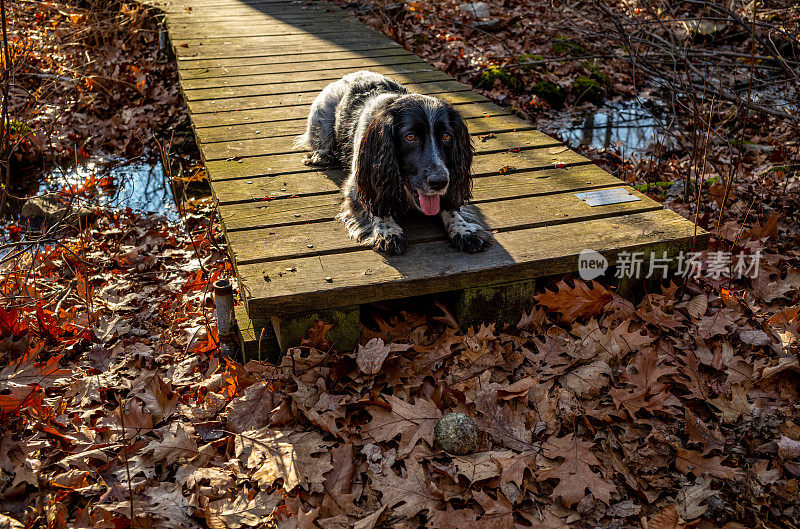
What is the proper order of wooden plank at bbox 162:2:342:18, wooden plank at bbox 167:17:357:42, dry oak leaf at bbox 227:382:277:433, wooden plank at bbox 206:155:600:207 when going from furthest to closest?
wooden plank at bbox 162:2:342:18 < wooden plank at bbox 167:17:357:42 < wooden plank at bbox 206:155:600:207 < dry oak leaf at bbox 227:382:277:433

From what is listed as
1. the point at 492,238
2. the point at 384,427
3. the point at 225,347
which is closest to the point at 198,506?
the point at 384,427

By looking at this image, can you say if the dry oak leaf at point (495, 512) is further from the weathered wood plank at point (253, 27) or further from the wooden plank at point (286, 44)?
the weathered wood plank at point (253, 27)

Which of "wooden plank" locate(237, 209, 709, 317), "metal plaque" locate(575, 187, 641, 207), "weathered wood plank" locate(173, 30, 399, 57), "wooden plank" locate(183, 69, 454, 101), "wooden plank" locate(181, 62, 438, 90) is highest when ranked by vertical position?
"weathered wood plank" locate(173, 30, 399, 57)

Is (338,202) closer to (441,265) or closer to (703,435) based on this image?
(441,265)

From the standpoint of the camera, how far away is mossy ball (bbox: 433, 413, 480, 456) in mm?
2713

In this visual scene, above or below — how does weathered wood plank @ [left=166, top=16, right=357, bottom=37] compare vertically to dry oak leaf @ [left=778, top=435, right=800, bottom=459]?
above

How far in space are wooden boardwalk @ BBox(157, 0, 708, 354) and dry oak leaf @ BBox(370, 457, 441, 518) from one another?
2.98 feet

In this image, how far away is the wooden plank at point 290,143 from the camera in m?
4.94

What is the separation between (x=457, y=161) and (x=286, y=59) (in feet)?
14.9

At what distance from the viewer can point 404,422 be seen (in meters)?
2.91

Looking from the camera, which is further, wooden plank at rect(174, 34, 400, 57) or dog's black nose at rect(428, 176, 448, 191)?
wooden plank at rect(174, 34, 400, 57)

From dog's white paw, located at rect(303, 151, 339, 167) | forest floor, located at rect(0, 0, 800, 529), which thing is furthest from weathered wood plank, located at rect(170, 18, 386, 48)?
forest floor, located at rect(0, 0, 800, 529)

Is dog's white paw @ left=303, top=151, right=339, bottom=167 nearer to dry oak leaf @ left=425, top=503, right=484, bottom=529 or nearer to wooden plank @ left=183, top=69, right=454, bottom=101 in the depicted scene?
wooden plank @ left=183, top=69, right=454, bottom=101

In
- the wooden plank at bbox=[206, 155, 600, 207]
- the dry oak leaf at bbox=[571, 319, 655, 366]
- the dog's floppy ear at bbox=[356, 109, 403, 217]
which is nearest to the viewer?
the dry oak leaf at bbox=[571, 319, 655, 366]
